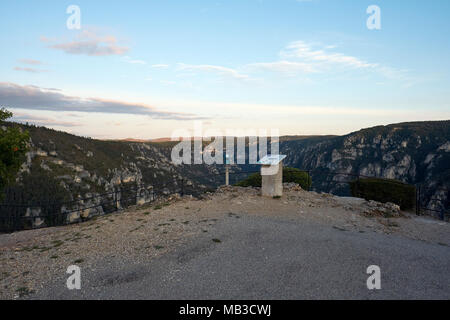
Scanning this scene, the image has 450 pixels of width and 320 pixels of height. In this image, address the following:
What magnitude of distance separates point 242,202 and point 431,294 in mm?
8442

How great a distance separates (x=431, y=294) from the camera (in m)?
5.12

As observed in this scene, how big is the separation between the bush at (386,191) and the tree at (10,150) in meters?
16.9

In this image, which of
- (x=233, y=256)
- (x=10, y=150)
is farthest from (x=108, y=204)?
(x=233, y=256)

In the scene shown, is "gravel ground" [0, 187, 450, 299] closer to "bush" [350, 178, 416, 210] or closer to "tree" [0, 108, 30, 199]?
"tree" [0, 108, 30, 199]

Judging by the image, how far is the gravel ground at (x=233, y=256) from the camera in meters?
5.34

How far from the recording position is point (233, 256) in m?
6.77

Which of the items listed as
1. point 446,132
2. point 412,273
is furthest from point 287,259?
point 446,132

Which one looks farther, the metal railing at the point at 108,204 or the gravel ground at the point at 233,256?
the metal railing at the point at 108,204

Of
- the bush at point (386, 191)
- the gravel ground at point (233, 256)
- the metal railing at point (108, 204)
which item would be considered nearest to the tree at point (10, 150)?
the metal railing at point (108, 204)

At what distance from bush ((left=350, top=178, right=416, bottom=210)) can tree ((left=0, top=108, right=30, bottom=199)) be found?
1686cm

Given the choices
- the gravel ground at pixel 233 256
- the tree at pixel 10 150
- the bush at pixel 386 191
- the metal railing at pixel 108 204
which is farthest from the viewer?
the bush at pixel 386 191

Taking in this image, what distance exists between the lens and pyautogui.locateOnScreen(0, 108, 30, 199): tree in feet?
25.9

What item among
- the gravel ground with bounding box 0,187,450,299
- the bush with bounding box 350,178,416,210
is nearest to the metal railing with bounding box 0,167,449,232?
the bush with bounding box 350,178,416,210

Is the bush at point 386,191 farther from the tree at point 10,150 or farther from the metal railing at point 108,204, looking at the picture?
the tree at point 10,150
